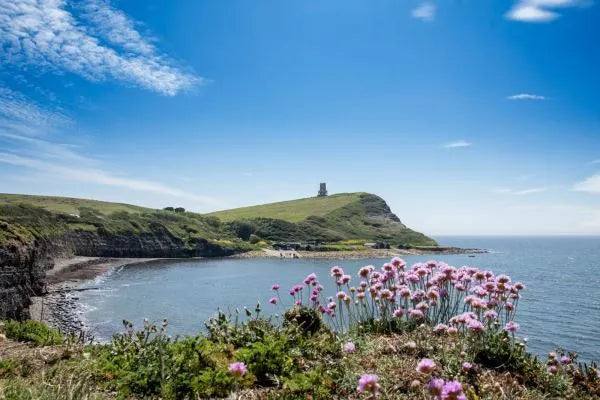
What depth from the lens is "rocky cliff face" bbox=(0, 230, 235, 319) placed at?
28344mm

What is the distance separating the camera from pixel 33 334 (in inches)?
335

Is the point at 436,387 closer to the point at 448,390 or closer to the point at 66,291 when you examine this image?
the point at 448,390

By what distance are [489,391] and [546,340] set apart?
30.2 meters

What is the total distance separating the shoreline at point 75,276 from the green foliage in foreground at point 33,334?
1.27 ft

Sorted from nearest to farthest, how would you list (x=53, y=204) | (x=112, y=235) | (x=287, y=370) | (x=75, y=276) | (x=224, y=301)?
(x=287, y=370) → (x=224, y=301) → (x=75, y=276) → (x=112, y=235) → (x=53, y=204)

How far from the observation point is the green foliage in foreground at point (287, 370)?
4766mm

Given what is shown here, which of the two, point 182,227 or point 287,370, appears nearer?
point 287,370

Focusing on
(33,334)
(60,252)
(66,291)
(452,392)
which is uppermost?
(452,392)

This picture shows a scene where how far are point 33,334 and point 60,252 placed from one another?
8199 cm

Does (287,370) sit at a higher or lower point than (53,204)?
lower

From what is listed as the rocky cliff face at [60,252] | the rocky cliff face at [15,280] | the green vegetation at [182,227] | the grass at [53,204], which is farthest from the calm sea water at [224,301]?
the grass at [53,204]

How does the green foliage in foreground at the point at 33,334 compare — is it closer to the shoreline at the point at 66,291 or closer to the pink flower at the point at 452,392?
the shoreline at the point at 66,291

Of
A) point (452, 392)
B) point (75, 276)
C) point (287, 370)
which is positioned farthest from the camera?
point (75, 276)

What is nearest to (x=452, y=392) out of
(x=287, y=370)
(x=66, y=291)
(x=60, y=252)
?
(x=287, y=370)
